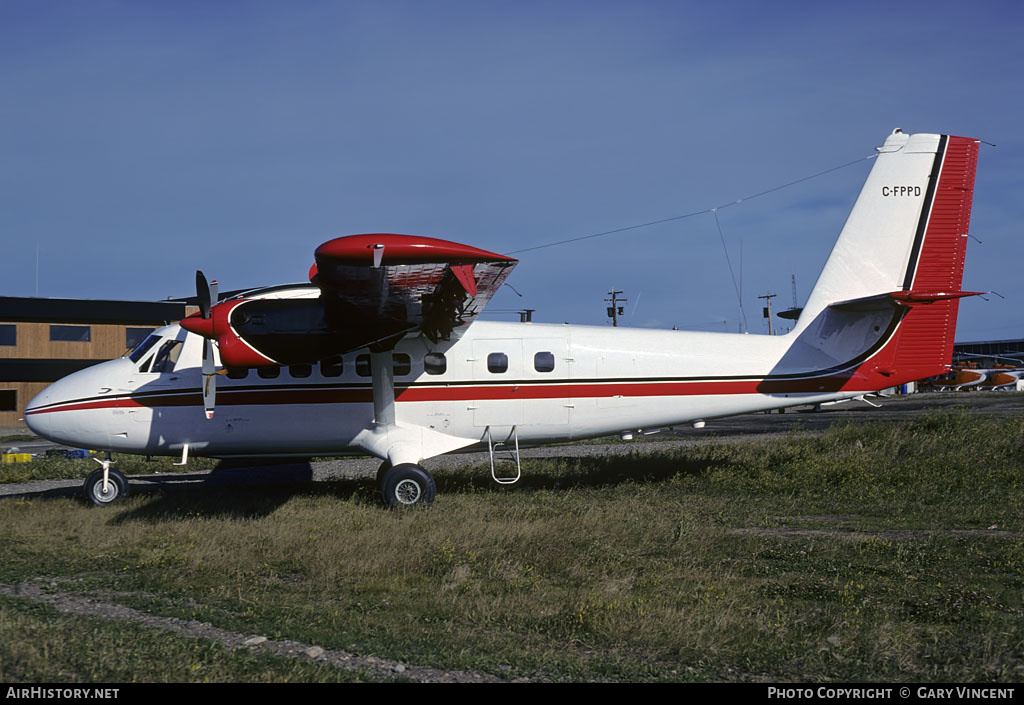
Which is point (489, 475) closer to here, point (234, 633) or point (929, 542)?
point (929, 542)

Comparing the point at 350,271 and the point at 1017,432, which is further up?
the point at 350,271

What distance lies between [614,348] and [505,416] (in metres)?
2.31

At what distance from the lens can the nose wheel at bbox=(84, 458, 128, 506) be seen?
13.3m

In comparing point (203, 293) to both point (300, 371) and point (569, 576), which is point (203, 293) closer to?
point (300, 371)

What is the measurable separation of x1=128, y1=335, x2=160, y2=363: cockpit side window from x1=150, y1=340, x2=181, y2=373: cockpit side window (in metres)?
0.24

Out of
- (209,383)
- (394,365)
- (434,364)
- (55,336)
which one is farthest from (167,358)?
(55,336)

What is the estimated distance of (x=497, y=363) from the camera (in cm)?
1371

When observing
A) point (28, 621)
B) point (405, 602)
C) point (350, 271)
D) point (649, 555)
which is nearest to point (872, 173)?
point (649, 555)

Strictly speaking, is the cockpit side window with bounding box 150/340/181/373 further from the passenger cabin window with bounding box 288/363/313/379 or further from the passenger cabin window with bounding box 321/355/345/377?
the passenger cabin window with bounding box 321/355/345/377

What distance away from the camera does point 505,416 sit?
1373 centimetres

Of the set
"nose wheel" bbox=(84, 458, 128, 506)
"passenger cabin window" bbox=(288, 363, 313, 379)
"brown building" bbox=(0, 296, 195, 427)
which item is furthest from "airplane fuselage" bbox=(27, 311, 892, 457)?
"brown building" bbox=(0, 296, 195, 427)

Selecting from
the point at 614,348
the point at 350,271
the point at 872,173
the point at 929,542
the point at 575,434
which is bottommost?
the point at 929,542

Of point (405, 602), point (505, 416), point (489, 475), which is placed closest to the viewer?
point (405, 602)

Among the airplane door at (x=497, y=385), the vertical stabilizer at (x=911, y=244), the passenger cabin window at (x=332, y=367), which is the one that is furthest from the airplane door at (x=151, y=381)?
the vertical stabilizer at (x=911, y=244)
